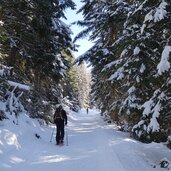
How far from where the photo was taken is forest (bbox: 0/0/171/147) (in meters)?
11.0

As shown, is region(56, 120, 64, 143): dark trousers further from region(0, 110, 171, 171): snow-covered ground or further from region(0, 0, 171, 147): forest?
region(0, 0, 171, 147): forest

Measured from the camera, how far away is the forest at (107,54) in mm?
10984

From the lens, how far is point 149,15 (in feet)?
33.1

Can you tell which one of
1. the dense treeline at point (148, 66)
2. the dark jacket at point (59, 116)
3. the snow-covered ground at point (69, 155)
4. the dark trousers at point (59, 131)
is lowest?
the snow-covered ground at point (69, 155)

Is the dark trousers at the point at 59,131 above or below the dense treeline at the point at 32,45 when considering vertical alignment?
below

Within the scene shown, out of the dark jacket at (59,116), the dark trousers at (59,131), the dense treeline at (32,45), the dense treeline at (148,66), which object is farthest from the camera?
the dense treeline at (32,45)

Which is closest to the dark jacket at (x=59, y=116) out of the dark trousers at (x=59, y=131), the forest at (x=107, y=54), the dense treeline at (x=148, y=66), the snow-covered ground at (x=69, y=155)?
the dark trousers at (x=59, y=131)

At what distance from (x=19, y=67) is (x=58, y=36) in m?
3.18

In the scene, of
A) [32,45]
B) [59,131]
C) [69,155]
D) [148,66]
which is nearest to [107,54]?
[32,45]

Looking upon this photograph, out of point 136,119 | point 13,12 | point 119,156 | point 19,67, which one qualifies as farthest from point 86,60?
point 119,156

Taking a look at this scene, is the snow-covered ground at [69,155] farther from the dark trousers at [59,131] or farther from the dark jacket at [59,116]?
the dark jacket at [59,116]

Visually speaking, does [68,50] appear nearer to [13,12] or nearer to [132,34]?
[13,12]

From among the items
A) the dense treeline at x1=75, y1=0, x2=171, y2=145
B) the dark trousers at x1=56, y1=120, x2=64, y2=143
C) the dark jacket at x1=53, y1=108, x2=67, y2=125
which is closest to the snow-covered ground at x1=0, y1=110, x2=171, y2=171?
the dark trousers at x1=56, y1=120, x2=64, y2=143

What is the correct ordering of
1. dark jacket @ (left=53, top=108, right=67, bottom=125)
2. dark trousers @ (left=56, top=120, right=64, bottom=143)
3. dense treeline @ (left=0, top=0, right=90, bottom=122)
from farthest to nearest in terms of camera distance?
dense treeline @ (left=0, top=0, right=90, bottom=122) < dark jacket @ (left=53, top=108, right=67, bottom=125) < dark trousers @ (left=56, top=120, right=64, bottom=143)
